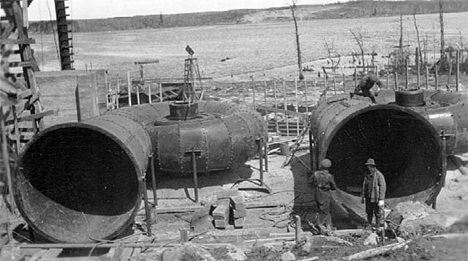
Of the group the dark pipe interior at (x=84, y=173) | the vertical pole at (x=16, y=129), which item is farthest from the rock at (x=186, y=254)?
the vertical pole at (x=16, y=129)

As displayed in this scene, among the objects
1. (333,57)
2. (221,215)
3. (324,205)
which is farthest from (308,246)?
(333,57)

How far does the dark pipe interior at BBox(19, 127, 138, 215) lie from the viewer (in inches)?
526

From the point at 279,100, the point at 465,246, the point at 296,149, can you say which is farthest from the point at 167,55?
the point at 465,246

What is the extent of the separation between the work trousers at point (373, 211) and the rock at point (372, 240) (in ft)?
2.41

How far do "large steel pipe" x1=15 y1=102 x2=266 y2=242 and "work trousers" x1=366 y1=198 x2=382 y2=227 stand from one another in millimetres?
4506

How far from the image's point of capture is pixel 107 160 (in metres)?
14.5

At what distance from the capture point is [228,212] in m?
13.7

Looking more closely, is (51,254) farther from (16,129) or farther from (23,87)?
(23,87)

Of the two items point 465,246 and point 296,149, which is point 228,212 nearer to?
point 296,149

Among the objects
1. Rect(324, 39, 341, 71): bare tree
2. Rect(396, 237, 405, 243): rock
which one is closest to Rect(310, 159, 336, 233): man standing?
Rect(396, 237, 405, 243): rock

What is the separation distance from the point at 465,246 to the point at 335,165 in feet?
30.2

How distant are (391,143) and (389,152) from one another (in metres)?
0.23

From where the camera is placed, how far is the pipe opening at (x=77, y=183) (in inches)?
498

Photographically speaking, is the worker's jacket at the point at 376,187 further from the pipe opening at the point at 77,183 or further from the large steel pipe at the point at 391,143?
the pipe opening at the point at 77,183
